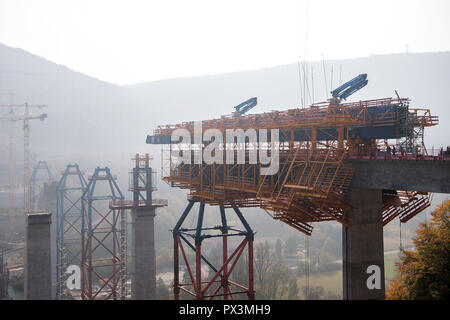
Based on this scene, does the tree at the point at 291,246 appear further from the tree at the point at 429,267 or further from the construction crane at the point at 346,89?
the construction crane at the point at 346,89

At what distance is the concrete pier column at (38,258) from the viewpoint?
40406 millimetres

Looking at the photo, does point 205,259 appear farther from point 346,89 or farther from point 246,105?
point 346,89

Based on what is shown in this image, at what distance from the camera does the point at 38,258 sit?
133 ft

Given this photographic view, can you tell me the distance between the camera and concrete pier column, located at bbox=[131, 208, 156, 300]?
1663 inches

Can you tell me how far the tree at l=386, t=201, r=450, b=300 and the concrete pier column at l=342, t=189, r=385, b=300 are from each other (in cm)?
751

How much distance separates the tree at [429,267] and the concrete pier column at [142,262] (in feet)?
68.2

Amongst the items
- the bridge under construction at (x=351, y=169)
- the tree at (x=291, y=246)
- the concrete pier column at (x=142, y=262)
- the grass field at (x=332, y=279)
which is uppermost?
the bridge under construction at (x=351, y=169)

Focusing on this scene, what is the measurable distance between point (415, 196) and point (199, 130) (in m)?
14.3

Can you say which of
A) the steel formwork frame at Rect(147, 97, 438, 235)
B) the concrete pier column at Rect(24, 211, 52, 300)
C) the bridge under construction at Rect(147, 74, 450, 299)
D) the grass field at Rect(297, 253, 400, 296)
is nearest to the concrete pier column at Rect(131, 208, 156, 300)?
the concrete pier column at Rect(24, 211, 52, 300)

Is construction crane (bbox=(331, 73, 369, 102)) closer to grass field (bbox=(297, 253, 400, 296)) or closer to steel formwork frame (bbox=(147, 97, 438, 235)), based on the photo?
steel formwork frame (bbox=(147, 97, 438, 235))

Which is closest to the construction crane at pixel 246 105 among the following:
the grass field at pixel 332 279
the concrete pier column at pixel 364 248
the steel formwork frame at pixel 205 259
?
the steel formwork frame at pixel 205 259

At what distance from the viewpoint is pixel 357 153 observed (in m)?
23.5

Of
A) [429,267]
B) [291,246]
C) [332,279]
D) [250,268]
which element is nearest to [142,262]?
[250,268]

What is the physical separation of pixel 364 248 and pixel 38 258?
2984 cm
